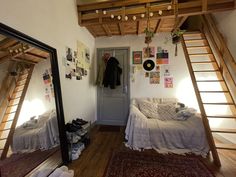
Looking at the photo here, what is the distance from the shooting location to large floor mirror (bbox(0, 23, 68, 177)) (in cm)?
145

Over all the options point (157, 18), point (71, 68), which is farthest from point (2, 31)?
point (157, 18)

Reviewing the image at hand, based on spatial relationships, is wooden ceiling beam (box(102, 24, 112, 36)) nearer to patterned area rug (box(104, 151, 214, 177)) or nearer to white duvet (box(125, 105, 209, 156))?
white duvet (box(125, 105, 209, 156))

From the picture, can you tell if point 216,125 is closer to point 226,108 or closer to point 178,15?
point 226,108

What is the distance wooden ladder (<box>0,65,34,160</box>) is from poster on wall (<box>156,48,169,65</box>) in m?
3.14

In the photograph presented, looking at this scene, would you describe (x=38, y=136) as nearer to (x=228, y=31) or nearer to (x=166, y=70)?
(x=166, y=70)

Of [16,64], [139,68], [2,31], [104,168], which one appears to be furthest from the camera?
[139,68]

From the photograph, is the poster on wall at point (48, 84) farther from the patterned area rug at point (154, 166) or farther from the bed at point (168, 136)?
the bed at point (168, 136)

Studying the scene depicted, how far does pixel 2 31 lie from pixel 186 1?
3.00 m

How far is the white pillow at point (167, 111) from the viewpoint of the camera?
3.28 meters

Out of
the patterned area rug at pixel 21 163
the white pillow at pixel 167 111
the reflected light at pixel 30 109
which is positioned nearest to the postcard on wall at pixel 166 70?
the white pillow at pixel 167 111

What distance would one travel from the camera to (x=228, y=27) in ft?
9.50

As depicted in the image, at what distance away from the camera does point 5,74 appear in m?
1.46

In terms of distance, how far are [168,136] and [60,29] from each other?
8.23 ft

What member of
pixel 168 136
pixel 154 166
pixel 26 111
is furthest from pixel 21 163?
pixel 168 136
